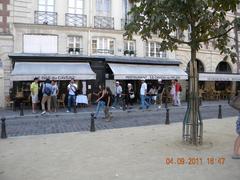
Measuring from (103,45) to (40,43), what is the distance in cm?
405

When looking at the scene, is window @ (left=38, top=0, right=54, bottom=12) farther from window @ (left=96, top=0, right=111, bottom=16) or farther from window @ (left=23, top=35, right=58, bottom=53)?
window @ (left=96, top=0, right=111, bottom=16)

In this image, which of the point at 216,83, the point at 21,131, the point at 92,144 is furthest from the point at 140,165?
the point at 216,83

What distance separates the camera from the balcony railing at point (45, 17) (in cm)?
1845

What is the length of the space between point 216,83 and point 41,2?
50.4 ft

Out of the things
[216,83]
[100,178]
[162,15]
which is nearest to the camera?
[100,178]

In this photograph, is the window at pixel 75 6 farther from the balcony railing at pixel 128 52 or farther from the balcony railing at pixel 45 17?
the balcony railing at pixel 128 52

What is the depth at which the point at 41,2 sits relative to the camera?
18734 millimetres

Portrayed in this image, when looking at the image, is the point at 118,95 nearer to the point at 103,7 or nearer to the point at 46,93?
the point at 46,93

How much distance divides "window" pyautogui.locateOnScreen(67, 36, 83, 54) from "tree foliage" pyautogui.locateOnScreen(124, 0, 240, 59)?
40.2ft

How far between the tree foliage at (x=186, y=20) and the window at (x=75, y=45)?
12243 mm

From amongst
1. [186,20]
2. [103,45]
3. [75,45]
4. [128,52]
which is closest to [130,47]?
[128,52]

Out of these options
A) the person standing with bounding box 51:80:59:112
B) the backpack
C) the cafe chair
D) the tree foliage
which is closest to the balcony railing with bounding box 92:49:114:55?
the cafe chair

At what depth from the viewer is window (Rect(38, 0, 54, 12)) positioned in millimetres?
18688

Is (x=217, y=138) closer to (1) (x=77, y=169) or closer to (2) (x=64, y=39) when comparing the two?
(1) (x=77, y=169)
